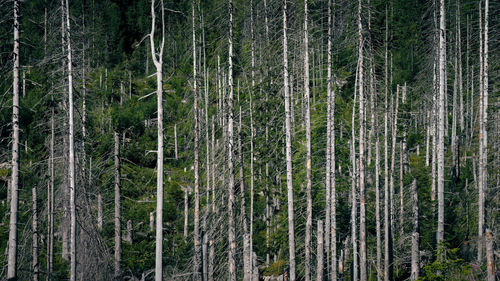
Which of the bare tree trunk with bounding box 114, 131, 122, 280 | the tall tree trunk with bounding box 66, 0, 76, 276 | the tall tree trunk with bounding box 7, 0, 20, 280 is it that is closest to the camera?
the tall tree trunk with bounding box 7, 0, 20, 280

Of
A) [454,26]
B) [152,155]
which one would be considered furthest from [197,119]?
[454,26]

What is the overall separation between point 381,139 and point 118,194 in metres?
24.4

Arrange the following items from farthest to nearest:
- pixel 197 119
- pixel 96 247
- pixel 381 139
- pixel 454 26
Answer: pixel 454 26 < pixel 381 139 < pixel 197 119 < pixel 96 247

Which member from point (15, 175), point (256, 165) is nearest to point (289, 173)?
point (15, 175)

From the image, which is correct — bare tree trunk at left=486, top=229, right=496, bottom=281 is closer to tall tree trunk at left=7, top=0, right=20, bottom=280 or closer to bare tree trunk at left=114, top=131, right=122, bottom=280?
bare tree trunk at left=114, top=131, right=122, bottom=280

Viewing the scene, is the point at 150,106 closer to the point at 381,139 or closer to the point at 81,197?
the point at 381,139

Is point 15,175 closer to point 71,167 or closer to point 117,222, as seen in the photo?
point 71,167

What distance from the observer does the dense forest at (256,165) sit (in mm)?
16281

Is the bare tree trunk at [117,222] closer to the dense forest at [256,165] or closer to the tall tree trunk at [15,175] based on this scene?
the dense forest at [256,165]

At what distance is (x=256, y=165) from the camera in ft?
99.3

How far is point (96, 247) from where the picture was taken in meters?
17.0

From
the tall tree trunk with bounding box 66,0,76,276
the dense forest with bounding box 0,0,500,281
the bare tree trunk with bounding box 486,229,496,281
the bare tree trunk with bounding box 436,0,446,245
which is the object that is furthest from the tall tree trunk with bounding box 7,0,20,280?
the bare tree trunk with bounding box 486,229,496,281

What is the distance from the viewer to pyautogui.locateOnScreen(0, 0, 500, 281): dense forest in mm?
16281

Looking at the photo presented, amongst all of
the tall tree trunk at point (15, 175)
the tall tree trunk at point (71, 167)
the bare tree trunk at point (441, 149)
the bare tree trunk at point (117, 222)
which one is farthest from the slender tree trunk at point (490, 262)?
the tall tree trunk at point (15, 175)
